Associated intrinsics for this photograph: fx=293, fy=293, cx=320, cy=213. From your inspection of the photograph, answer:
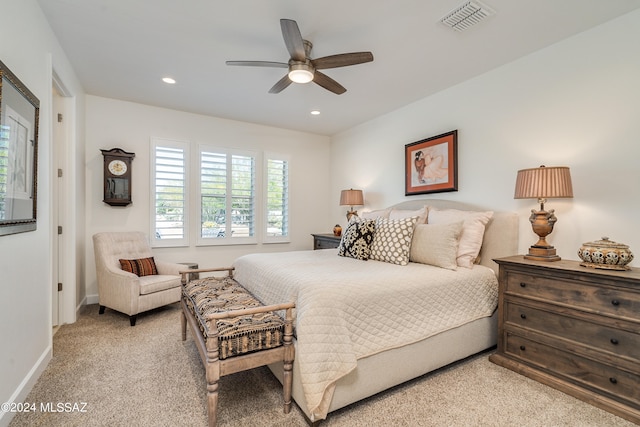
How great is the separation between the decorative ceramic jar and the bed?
0.70 meters

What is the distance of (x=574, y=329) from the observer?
196cm

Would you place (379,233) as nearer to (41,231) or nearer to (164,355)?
(164,355)

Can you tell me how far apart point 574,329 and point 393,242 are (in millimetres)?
1341

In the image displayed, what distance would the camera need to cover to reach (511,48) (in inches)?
100

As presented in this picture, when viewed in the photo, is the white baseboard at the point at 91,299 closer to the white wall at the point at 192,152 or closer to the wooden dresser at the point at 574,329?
the white wall at the point at 192,152

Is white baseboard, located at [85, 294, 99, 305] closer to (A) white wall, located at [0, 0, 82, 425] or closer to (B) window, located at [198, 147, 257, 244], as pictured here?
(B) window, located at [198, 147, 257, 244]

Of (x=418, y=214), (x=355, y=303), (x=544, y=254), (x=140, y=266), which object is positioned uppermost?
(x=418, y=214)

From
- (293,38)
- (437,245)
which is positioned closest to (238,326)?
(437,245)

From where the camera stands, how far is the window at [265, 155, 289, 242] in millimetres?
4898

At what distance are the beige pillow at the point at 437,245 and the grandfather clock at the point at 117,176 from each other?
3.62 metres

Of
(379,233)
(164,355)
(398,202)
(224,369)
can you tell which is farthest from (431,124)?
(164,355)

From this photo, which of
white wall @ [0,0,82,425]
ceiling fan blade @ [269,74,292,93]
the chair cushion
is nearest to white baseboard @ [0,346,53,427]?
white wall @ [0,0,82,425]

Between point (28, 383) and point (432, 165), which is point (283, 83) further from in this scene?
point (28, 383)

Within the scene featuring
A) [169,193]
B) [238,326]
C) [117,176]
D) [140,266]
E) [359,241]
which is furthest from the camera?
[169,193]
